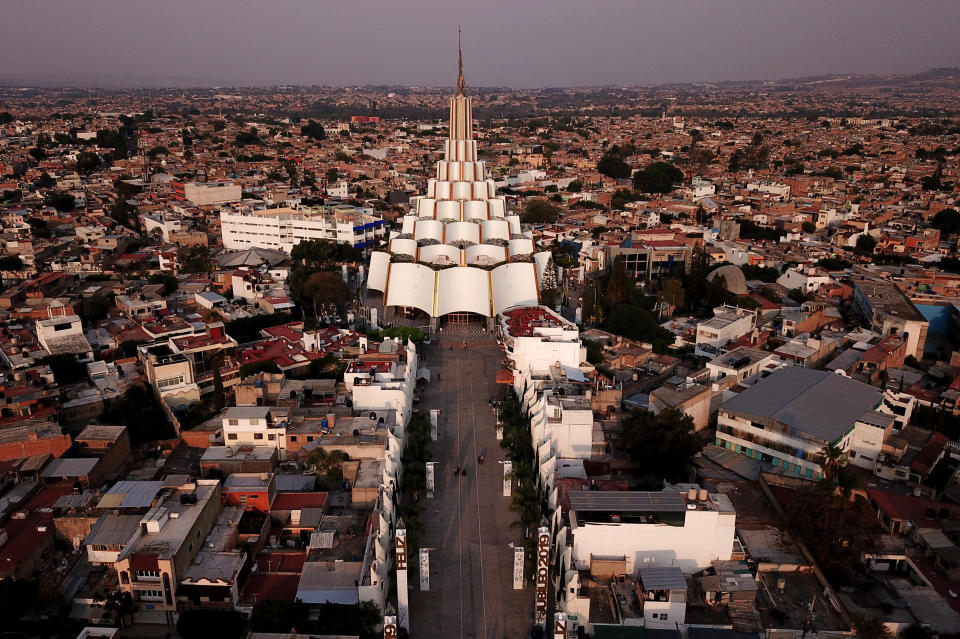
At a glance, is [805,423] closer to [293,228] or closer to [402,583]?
[402,583]

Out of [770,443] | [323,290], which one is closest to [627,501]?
[770,443]

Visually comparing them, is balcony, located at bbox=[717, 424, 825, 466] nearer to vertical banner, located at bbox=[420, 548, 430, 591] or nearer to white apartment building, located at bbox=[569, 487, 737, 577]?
white apartment building, located at bbox=[569, 487, 737, 577]

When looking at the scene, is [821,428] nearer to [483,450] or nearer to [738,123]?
[483,450]

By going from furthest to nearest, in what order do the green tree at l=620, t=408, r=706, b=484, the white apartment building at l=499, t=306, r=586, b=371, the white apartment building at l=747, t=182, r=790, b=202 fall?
the white apartment building at l=747, t=182, r=790, b=202 → the white apartment building at l=499, t=306, r=586, b=371 → the green tree at l=620, t=408, r=706, b=484

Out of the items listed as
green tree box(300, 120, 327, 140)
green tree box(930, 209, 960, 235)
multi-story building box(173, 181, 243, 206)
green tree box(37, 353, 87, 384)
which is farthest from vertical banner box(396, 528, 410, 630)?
green tree box(300, 120, 327, 140)

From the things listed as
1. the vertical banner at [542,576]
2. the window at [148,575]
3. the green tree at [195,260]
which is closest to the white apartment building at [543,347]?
the vertical banner at [542,576]

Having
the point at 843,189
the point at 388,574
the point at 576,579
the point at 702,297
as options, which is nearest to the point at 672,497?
the point at 576,579
